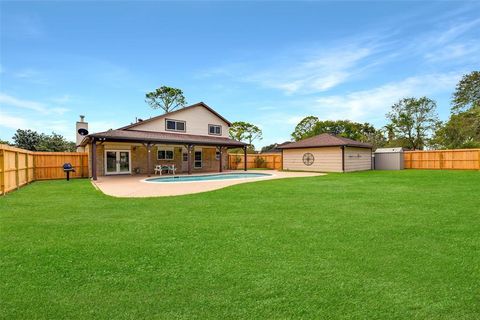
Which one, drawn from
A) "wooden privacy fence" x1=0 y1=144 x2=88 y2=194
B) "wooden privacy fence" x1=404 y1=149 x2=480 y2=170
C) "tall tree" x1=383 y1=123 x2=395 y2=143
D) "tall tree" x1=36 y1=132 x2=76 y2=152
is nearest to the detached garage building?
"wooden privacy fence" x1=404 y1=149 x2=480 y2=170

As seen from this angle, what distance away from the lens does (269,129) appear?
48125 mm

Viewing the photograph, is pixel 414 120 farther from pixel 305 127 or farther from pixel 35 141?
pixel 35 141

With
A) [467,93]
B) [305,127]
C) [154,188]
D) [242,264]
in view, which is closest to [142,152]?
[154,188]

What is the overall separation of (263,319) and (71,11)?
1462 centimetres

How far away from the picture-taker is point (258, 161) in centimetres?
2980

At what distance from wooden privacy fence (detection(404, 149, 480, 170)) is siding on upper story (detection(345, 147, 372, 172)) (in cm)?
367

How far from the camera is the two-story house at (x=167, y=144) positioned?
1830 centimetres

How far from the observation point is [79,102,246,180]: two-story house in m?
18.3

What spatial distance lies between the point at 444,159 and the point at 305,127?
2931 cm

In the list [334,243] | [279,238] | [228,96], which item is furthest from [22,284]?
[228,96]

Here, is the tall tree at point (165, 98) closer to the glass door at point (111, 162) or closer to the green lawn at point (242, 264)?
the glass door at point (111, 162)

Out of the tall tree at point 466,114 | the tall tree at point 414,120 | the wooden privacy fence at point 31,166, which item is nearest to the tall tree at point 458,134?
the tall tree at point 466,114

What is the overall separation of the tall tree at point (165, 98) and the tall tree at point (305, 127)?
72.5 ft

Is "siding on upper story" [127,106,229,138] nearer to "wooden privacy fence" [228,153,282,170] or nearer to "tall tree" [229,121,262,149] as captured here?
"wooden privacy fence" [228,153,282,170]
